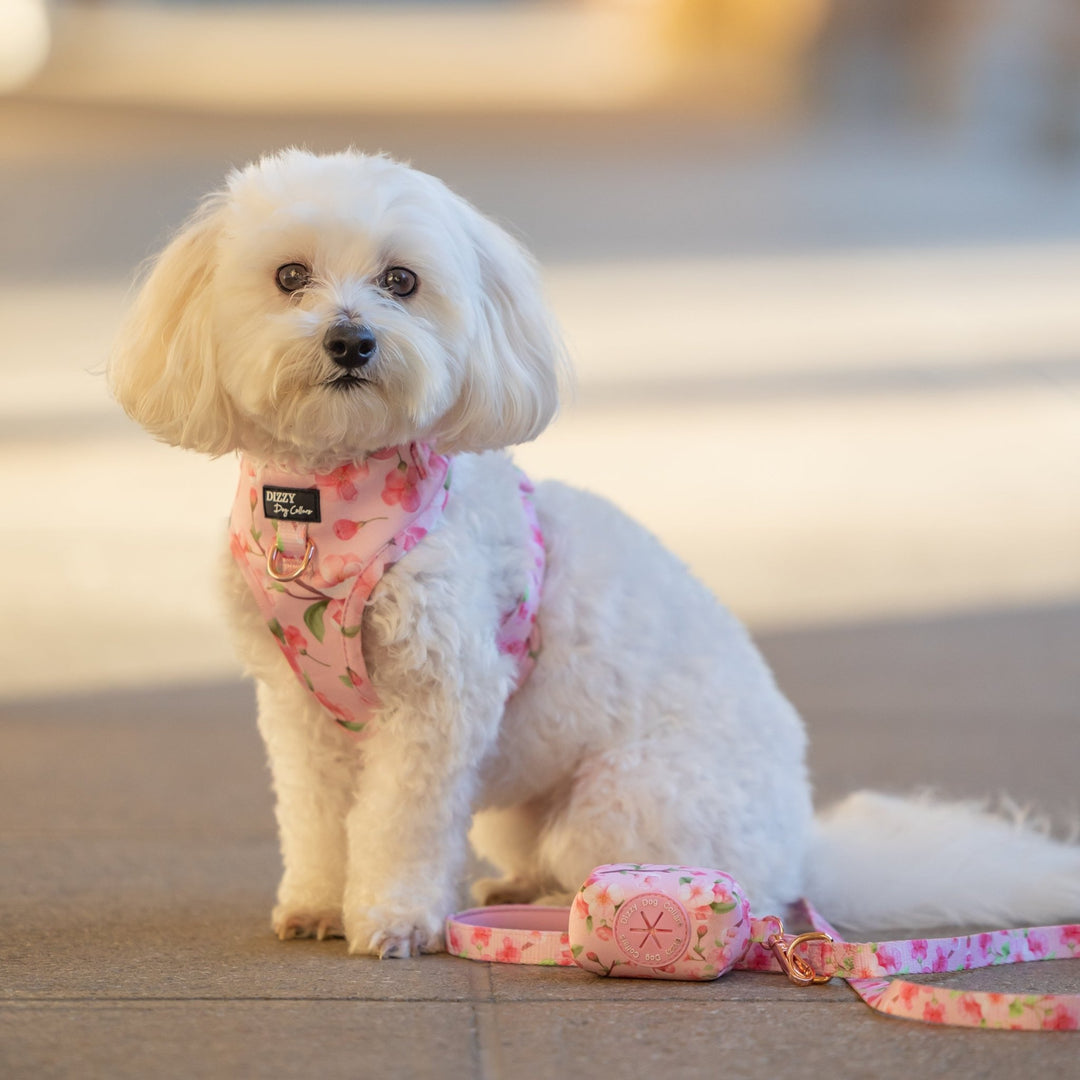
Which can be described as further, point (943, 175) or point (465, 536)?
point (943, 175)

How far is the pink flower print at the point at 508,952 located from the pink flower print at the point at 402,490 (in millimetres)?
714

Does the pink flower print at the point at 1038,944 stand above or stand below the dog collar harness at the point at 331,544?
below

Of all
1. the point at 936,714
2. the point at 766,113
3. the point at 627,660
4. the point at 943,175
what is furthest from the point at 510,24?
the point at 627,660

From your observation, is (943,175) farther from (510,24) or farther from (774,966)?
(774,966)

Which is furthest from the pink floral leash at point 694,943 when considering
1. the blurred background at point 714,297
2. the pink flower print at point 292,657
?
the blurred background at point 714,297

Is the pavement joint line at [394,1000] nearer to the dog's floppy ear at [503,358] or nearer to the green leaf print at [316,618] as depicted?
the green leaf print at [316,618]

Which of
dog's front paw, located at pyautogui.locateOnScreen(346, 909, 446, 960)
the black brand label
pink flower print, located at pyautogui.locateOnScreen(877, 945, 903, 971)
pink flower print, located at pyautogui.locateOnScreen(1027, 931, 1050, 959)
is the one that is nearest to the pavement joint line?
pink flower print, located at pyautogui.locateOnScreen(877, 945, 903, 971)

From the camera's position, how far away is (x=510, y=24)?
22250 millimetres

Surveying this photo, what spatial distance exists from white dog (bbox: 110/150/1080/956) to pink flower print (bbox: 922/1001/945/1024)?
58cm

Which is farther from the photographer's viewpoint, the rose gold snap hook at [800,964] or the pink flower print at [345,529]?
the pink flower print at [345,529]

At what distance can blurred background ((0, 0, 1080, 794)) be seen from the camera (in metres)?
5.24

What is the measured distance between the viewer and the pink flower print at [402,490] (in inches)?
97.7

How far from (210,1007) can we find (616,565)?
41.9 inches

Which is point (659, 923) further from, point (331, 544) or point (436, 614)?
point (331, 544)
